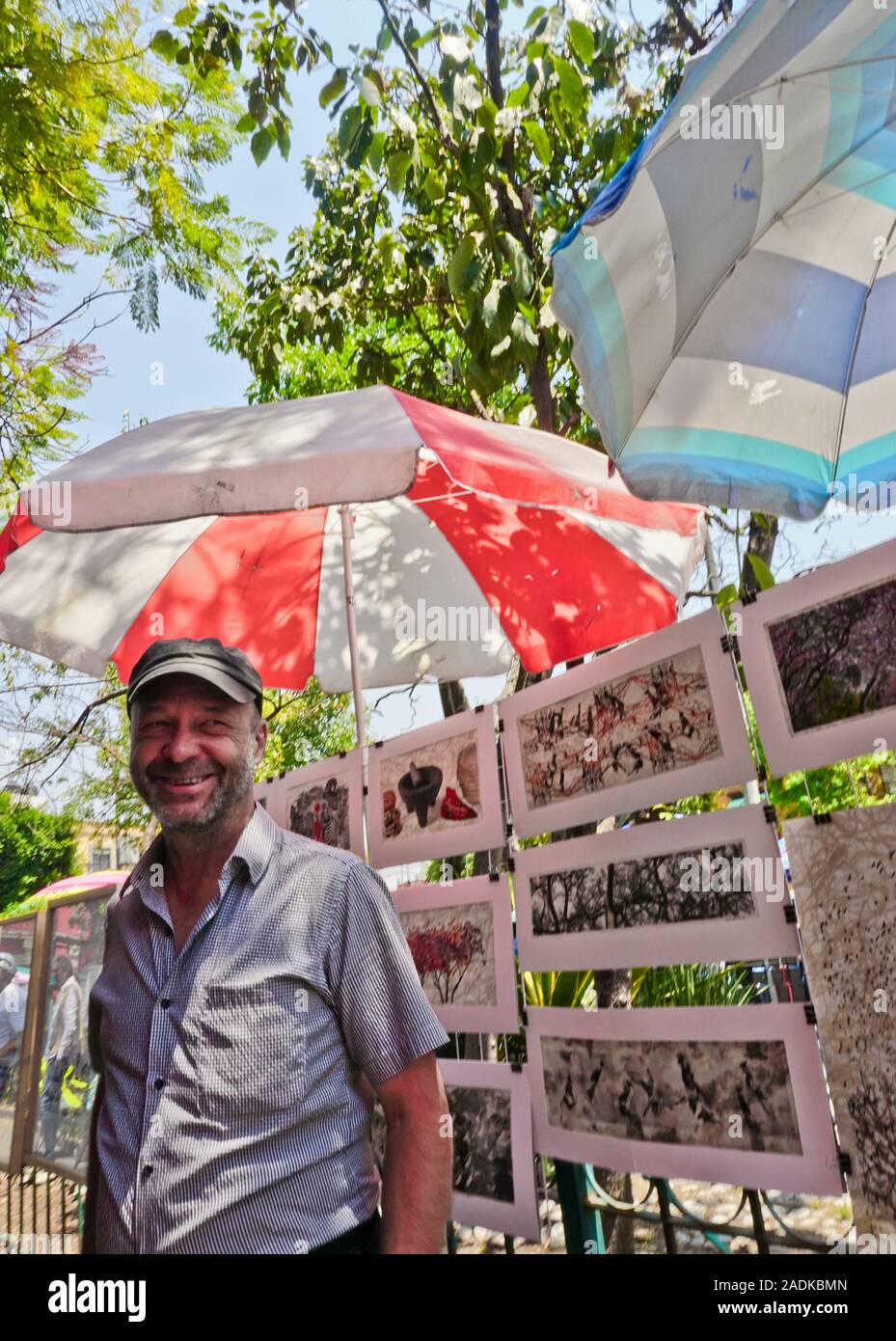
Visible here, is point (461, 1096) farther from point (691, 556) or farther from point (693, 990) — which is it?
point (691, 556)

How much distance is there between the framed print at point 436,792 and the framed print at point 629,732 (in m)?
0.11

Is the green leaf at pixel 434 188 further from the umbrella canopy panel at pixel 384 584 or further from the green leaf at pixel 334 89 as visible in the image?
the umbrella canopy panel at pixel 384 584

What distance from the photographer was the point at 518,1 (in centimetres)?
511

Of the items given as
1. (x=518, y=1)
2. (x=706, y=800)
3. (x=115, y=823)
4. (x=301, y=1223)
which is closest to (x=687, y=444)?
(x=301, y=1223)

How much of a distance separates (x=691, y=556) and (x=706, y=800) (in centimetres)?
150

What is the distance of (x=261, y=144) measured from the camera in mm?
4840

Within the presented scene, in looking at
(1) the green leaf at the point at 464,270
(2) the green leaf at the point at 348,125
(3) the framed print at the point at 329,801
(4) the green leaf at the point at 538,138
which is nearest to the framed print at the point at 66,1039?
(3) the framed print at the point at 329,801

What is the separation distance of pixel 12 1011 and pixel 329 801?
3.32 m

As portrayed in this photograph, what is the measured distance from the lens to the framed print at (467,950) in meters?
3.01

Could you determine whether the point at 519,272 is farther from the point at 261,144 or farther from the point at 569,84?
the point at 261,144

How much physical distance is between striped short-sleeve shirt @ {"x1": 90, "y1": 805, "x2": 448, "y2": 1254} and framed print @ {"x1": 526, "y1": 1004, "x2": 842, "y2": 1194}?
929 mm

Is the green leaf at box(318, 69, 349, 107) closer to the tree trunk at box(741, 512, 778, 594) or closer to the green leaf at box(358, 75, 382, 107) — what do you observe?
the green leaf at box(358, 75, 382, 107)

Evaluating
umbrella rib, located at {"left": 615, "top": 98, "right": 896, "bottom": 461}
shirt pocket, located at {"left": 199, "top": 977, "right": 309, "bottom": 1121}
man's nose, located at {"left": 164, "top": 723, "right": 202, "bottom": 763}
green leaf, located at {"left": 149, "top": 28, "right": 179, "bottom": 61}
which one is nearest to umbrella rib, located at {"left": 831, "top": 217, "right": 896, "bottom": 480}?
umbrella rib, located at {"left": 615, "top": 98, "right": 896, "bottom": 461}

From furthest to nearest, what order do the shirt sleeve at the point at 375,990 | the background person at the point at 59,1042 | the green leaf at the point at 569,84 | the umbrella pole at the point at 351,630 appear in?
the background person at the point at 59,1042, the green leaf at the point at 569,84, the umbrella pole at the point at 351,630, the shirt sleeve at the point at 375,990
